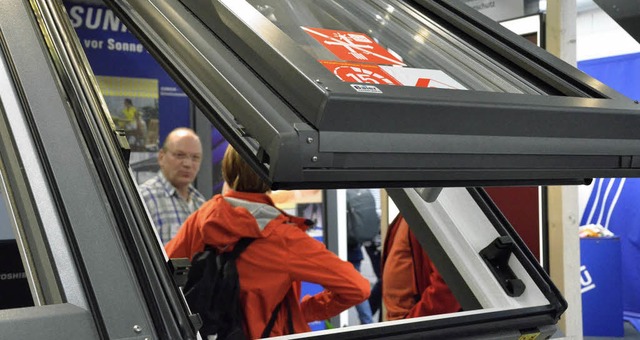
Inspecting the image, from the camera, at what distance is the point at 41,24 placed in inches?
73.5

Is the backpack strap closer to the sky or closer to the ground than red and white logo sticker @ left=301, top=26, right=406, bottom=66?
closer to the ground

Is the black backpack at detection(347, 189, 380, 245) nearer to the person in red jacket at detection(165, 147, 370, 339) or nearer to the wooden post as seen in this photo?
the wooden post

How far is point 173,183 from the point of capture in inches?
214

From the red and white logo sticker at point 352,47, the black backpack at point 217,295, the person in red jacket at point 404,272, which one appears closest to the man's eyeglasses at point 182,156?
the person in red jacket at point 404,272

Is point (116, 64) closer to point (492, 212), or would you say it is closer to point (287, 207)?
point (287, 207)

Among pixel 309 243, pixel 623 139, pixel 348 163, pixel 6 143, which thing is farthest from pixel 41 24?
pixel 309 243

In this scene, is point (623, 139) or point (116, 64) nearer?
point (623, 139)

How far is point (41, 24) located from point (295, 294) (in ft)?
5.10

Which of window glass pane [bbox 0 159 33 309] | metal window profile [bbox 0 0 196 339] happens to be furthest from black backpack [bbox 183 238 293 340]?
metal window profile [bbox 0 0 196 339]

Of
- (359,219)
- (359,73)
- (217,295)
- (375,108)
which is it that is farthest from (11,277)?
(359,219)

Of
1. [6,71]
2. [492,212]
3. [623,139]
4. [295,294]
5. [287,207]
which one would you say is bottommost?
[287,207]

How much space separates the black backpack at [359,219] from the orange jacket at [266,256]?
5886mm

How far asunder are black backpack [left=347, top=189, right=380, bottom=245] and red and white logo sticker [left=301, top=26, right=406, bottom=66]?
23.6 feet

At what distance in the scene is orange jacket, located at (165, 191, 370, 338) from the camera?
298 centimetres
